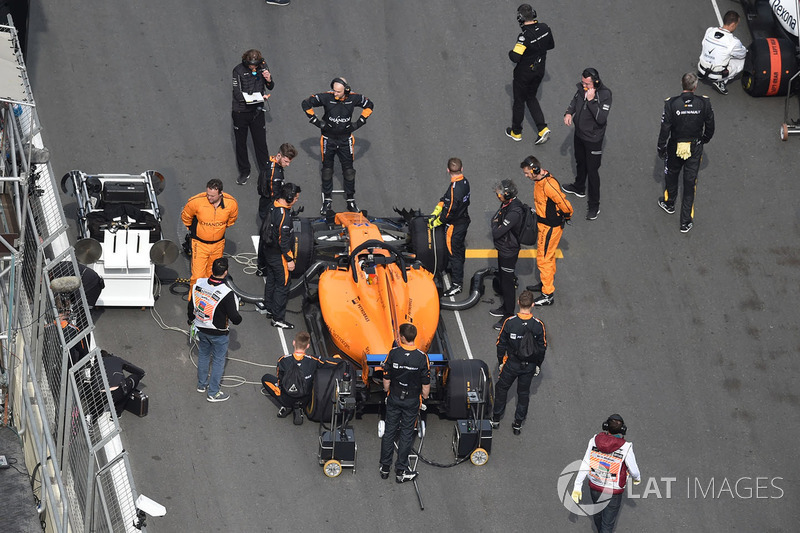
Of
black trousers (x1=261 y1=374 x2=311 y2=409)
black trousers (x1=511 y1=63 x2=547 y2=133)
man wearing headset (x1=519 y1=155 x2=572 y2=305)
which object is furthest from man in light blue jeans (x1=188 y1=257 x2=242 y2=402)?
black trousers (x1=511 y1=63 x2=547 y2=133)

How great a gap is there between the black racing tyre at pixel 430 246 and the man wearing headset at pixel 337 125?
1441 millimetres

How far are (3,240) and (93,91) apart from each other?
7523 mm

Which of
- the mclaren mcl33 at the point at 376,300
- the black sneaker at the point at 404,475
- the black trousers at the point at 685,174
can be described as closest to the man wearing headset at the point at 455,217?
the mclaren mcl33 at the point at 376,300

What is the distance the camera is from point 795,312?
1809 centimetres

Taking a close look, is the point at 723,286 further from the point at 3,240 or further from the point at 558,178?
the point at 3,240

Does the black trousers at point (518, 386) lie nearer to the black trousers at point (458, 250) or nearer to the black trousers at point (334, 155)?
the black trousers at point (458, 250)

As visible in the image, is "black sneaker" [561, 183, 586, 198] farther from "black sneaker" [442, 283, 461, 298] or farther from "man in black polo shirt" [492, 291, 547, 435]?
"man in black polo shirt" [492, 291, 547, 435]

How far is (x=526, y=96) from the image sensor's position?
796 inches

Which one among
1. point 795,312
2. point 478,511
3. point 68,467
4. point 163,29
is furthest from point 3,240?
point 795,312

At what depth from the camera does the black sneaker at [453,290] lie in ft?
58.4

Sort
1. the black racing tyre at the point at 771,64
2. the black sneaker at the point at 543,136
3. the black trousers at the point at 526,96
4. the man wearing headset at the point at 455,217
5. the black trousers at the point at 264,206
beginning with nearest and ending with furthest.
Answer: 1. the man wearing headset at the point at 455,217
2. the black trousers at the point at 264,206
3. the black trousers at the point at 526,96
4. the black sneaker at the point at 543,136
5. the black racing tyre at the point at 771,64

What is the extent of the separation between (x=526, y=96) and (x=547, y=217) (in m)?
3.45

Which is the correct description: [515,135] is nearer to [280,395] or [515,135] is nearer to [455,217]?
[455,217]

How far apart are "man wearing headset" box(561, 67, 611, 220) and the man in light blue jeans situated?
5.87m
